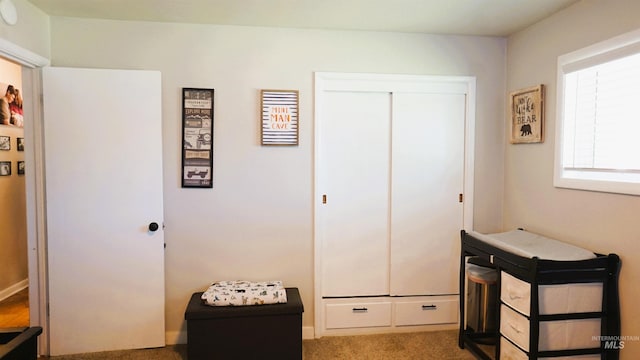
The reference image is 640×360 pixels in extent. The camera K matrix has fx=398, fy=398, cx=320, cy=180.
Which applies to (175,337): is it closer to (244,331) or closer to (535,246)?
(244,331)

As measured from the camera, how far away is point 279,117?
118 inches

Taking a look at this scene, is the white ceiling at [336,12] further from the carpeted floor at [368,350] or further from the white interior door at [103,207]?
the carpeted floor at [368,350]

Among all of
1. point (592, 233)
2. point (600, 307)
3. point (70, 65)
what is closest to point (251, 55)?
point (70, 65)

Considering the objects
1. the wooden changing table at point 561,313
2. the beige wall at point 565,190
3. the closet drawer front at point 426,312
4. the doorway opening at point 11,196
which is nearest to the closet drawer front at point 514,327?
the wooden changing table at point 561,313

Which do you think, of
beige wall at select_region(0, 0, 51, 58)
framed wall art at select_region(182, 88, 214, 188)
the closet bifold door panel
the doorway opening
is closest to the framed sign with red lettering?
the closet bifold door panel

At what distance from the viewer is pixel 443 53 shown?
10.3 ft

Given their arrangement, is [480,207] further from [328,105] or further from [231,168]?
[231,168]

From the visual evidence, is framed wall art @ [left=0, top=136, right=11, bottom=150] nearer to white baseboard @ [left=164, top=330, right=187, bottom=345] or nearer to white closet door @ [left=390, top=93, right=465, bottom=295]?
white baseboard @ [left=164, top=330, right=187, bottom=345]

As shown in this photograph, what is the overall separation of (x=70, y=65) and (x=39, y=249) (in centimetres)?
131

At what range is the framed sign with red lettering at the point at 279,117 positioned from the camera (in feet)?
9.76

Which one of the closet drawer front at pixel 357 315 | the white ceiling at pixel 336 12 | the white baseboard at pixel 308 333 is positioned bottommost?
the white baseboard at pixel 308 333

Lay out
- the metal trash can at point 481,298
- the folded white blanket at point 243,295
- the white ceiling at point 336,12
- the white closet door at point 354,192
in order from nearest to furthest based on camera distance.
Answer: the white ceiling at point 336,12 → the folded white blanket at point 243,295 → the metal trash can at point 481,298 → the white closet door at point 354,192

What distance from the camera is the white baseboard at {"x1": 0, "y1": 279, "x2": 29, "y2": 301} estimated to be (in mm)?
3829

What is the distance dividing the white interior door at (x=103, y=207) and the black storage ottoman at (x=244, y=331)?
47 centimetres
